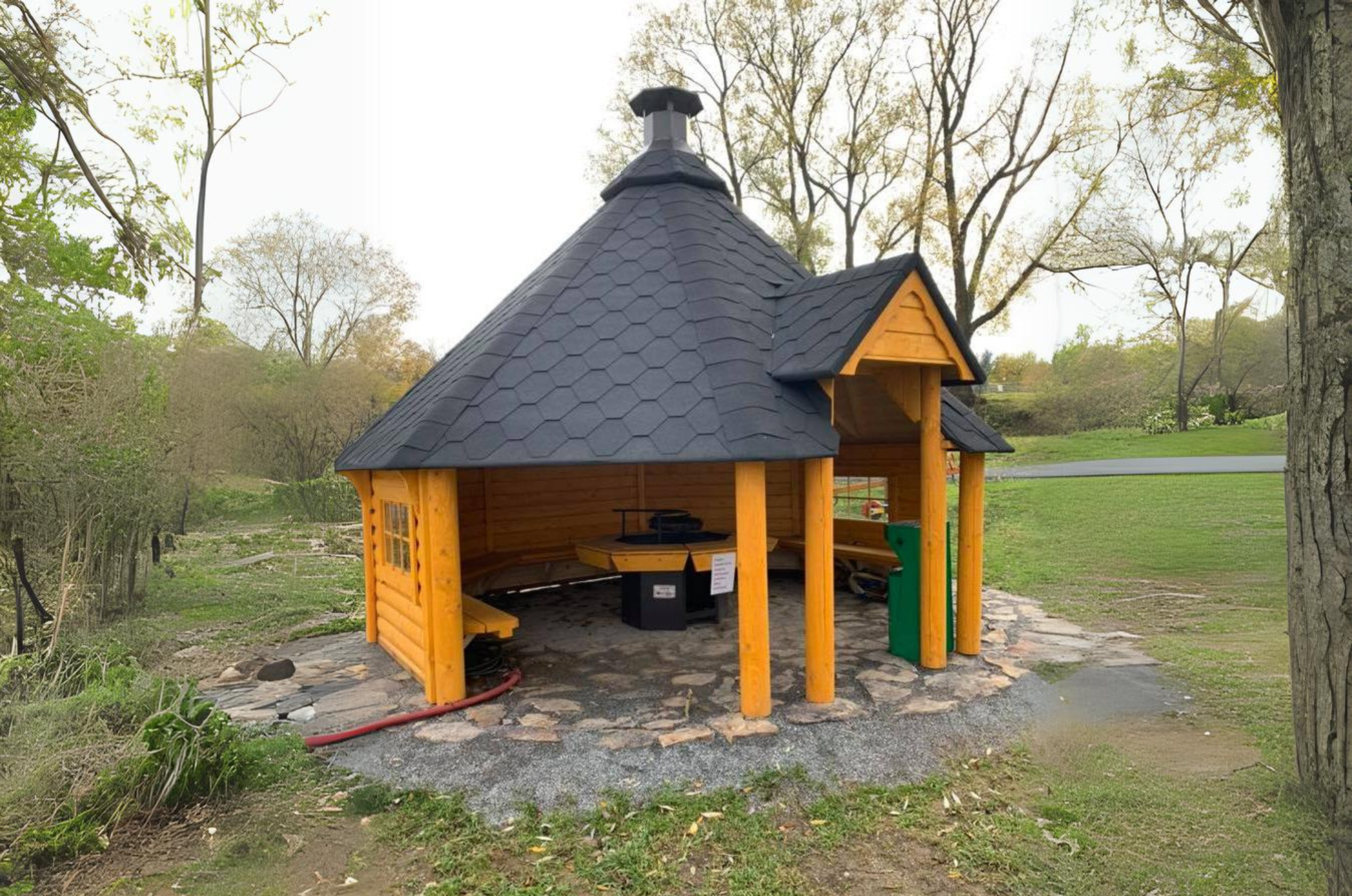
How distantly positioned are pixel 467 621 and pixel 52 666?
10.7ft

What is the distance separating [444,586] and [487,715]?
3.31 ft

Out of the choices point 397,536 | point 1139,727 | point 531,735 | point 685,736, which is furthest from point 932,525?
point 397,536

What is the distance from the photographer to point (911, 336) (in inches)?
219

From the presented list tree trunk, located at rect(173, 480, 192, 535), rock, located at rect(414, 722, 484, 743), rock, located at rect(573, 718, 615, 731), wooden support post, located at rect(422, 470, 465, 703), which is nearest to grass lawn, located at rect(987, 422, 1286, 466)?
rock, located at rect(573, 718, 615, 731)

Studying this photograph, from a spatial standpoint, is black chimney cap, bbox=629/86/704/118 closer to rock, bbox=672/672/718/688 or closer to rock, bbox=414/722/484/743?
rock, bbox=672/672/718/688

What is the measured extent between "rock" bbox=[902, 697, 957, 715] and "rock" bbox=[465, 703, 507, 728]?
2973 mm

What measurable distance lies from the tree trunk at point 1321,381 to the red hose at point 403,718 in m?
5.11

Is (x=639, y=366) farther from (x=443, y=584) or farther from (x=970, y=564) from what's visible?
(x=970, y=564)

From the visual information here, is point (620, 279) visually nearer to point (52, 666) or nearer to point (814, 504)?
point (814, 504)

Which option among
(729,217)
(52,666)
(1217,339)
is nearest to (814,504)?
(729,217)

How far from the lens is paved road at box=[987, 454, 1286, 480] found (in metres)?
18.0

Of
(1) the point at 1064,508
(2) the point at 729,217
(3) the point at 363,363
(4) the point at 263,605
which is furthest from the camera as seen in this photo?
(3) the point at 363,363

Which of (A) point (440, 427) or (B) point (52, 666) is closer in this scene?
(A) point (440, 427)

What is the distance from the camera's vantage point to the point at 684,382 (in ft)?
17.8
